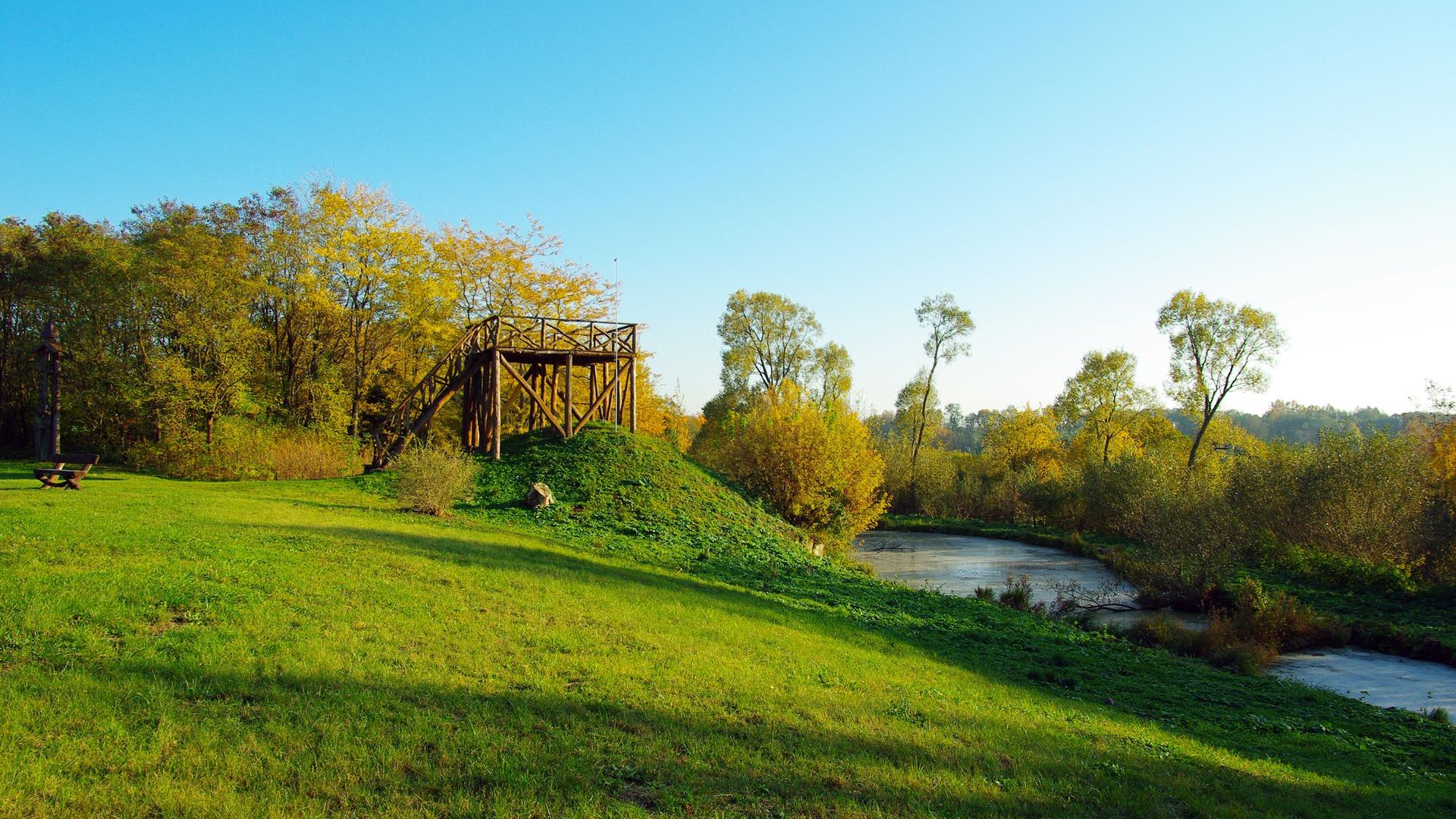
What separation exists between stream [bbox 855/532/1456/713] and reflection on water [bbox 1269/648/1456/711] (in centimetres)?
2

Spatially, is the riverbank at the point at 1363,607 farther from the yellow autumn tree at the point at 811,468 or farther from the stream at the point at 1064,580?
the yellow autumn tree at the point at 811,468

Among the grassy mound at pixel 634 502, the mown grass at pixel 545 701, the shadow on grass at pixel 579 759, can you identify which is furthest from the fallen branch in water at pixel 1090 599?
the shadow on grass at pixel 579 759

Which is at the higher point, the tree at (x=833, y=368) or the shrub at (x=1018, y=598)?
the tree at (x=833, y=368)

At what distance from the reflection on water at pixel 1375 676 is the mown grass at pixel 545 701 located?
291 cm

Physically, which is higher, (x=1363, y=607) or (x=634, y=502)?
(x=634, y=502)

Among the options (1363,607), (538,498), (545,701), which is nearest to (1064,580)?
(1363,607)

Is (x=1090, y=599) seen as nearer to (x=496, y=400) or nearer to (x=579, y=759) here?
(x=496, y=400)

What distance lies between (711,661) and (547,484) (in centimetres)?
1328

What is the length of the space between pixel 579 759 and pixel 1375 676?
18.0m

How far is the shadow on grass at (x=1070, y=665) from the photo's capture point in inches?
354

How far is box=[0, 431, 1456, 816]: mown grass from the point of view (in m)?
4.52

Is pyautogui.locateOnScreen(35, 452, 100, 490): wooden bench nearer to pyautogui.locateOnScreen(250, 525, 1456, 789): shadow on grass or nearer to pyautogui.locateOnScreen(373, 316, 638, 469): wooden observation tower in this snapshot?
pyautogui.locateOnScreen(250, 525, 1456, 789): shadow on grass

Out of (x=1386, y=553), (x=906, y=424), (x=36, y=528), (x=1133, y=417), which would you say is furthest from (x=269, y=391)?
(x=1133, y=417)

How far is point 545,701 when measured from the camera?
19.6 ft
